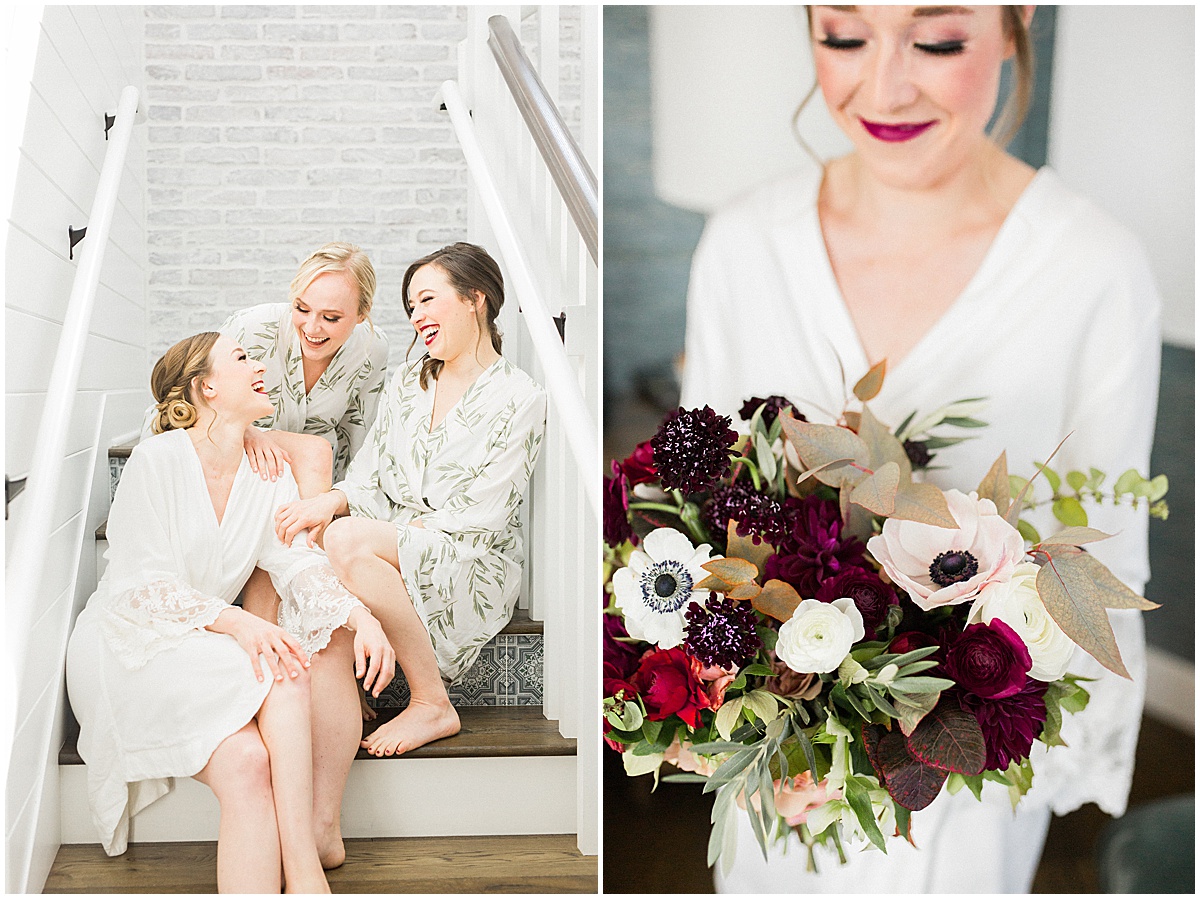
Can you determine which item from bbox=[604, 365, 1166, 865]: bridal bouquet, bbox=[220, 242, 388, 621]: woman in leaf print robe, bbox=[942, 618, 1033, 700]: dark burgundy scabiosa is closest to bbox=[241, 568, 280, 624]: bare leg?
bbox=[220, 242, 388, 621]: woman in leaf print robe

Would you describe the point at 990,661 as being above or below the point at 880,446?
below

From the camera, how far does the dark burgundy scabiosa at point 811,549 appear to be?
1.21 meters

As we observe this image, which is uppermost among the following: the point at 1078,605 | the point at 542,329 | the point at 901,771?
the point at 542,329

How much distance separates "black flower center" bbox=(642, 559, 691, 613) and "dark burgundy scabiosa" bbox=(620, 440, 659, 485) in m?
0.12

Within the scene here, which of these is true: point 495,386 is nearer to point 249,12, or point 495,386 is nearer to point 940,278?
point 940,278

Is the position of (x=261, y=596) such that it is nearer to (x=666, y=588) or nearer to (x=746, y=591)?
(x=666, y=588)

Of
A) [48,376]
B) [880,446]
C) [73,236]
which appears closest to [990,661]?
[880,446]

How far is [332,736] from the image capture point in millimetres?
1603

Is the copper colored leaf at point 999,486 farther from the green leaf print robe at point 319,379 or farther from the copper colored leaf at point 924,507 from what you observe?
the green leaf print robe at point 319,379

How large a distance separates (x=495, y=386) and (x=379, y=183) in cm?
116

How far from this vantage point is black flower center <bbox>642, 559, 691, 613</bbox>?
4.06 ft

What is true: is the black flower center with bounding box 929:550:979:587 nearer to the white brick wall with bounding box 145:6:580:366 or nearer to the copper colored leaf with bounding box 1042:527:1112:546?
the copper colored leaf with bounding box 1042:527:1112:546

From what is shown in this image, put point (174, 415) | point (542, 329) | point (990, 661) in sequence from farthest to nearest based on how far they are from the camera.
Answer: point (174, 415) → point (542, 329) → point (990, 661)

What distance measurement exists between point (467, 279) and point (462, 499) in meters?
0.44
